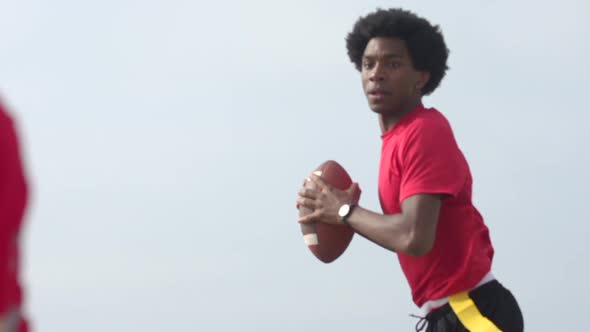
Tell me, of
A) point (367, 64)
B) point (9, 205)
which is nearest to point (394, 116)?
point (367, 64)

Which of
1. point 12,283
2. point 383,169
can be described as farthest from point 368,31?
point 12,283

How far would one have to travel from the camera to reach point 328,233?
6.77 metres

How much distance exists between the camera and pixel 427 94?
691 cm

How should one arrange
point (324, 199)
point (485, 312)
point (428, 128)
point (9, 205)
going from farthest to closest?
point (324, 199) < point (485, 312) < point (428, 128) < point (9, 205)

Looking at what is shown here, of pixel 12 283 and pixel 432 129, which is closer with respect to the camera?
pixel 12 283

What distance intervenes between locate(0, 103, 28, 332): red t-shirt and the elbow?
332cm

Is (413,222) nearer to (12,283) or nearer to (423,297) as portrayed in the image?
(423,297)

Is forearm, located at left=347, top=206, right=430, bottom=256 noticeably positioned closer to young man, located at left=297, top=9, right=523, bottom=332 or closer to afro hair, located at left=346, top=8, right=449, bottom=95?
young man, located at left=297, top=9, right=523, bottom=332

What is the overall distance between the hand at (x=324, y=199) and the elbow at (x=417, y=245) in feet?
1.52

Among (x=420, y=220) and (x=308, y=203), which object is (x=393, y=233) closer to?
(x=420, y=220)

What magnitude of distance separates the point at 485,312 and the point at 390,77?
128 centimetres

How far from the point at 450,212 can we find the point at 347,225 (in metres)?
0.51

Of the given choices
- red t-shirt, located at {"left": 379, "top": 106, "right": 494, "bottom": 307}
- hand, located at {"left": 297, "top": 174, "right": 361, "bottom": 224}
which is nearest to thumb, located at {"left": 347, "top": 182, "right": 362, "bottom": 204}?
hand, located at {"left": 297, "top": 174, "right": 361, "bottom": 224}

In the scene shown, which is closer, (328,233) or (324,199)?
(324,199)
